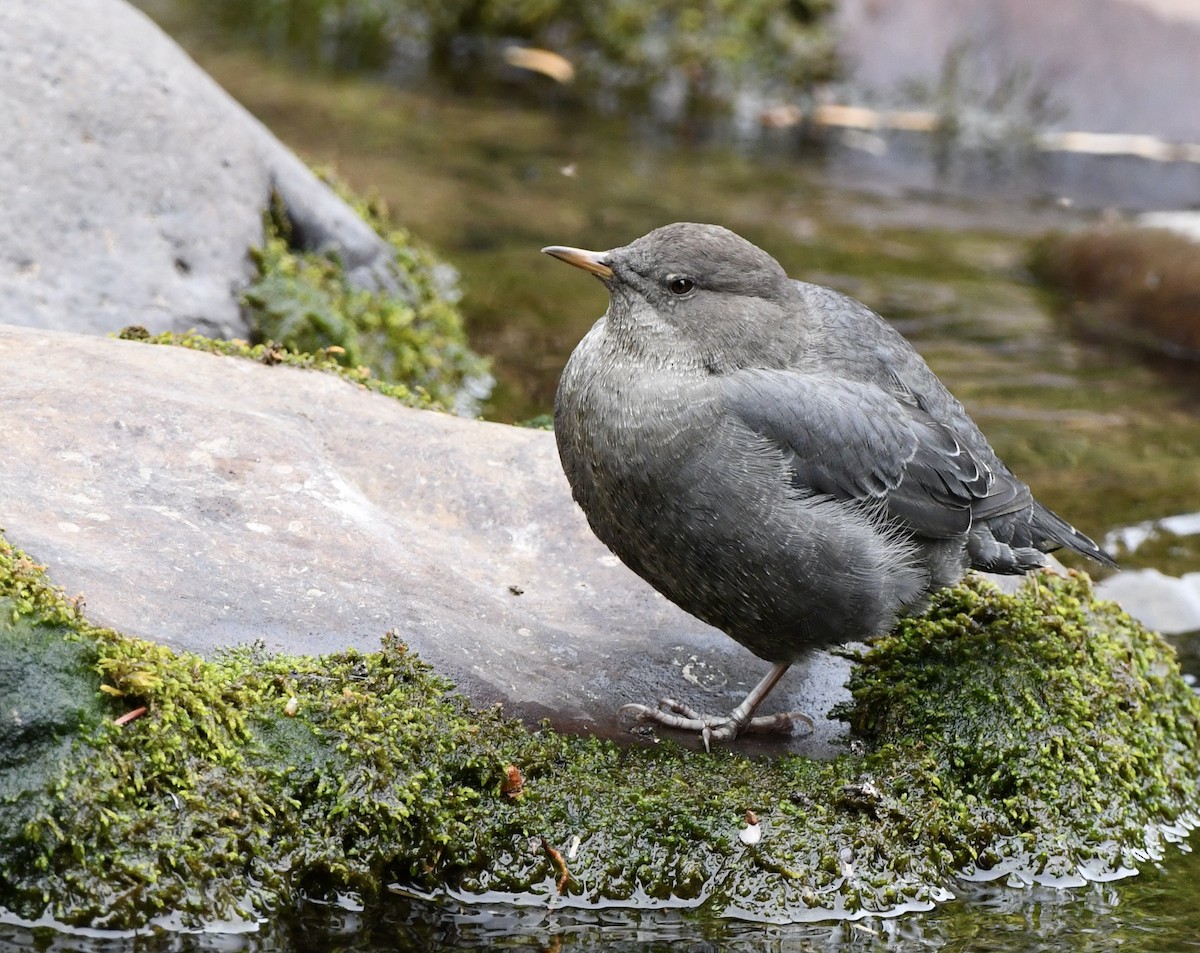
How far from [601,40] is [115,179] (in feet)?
22.7

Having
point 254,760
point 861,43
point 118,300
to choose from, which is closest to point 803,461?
point 254,760

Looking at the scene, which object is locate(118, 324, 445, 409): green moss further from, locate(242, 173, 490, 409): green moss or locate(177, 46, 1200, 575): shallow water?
locate(177, 46, 1200, 575): shallow water

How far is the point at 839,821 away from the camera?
12.4 feet

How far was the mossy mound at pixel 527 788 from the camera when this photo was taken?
3.19 meters

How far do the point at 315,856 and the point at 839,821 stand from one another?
137cm

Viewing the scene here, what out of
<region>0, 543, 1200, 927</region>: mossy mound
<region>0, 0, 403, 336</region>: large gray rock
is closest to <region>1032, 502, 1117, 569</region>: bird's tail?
<region>0, 543, 1200, 927</region>: mossy mound

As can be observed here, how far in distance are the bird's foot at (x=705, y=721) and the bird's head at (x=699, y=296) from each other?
3.20ft

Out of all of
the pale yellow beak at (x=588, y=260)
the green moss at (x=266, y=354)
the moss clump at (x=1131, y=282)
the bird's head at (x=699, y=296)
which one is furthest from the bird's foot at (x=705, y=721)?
the moss clump at (x=1131, y=282)

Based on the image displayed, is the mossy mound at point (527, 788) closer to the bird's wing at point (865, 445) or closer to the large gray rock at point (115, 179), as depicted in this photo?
the bird's wing at point (865, 445)

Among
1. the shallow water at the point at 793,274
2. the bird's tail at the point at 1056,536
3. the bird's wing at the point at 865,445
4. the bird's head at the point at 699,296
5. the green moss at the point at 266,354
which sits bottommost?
the shallow water at the point at 793,274

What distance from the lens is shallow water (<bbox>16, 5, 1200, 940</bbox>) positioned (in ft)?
11.4

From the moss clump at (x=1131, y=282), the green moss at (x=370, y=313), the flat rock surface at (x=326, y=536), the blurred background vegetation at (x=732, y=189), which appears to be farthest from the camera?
the moss clump at (x=1131, y=282)

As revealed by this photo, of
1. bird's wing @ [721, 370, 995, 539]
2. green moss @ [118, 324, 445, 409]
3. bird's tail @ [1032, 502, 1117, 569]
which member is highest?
bird's wing @ [721, 370, 995, 539]

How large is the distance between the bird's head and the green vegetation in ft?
26.4
